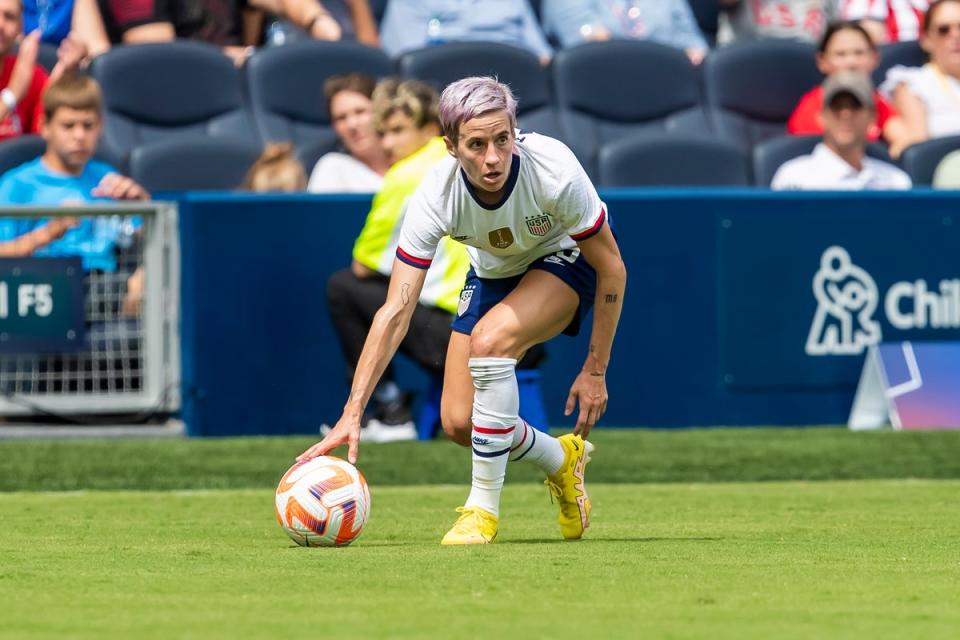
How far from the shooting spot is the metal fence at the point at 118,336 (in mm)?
9633

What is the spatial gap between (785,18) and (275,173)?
Answer: 4881 millimetres

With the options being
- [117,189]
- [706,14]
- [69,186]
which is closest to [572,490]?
[117,189]

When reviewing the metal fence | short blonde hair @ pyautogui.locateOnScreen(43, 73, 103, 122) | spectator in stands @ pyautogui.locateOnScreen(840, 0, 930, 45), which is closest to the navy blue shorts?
the metal fence

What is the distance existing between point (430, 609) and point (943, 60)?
29.2ft

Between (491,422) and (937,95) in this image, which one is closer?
(491,422)

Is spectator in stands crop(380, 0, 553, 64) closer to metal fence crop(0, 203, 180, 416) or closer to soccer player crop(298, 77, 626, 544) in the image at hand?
metal fence crop(0, 203, 180, 416)

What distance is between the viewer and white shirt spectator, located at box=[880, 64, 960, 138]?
39.9 feet

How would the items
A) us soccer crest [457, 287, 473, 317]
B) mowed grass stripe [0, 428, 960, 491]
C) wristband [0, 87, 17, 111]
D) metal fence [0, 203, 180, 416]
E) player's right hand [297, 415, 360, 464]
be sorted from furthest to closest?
wristband [0, 87, 17, 111] → metal fence [0, 203, 180, 416] → mowed grass stripe [0, 428, 960, 491] → us soccer crest [457, 287, 473, 317] → player's right hand [297, 415, 360, 464]

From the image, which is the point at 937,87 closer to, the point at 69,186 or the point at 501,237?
the point at 69,186

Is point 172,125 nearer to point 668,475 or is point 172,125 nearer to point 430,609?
point 668,475

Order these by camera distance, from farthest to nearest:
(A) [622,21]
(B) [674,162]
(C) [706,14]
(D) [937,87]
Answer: (C) [706,14], (A) [622,21], (D) [937,87], (B) [674,162]

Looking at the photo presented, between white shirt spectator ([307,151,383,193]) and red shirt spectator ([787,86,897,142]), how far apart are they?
10.2 ft

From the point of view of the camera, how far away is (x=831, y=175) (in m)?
11.0

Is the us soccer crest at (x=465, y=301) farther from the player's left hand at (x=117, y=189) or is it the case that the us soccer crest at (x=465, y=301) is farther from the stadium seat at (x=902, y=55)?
the stadium seat at (x=902, y=55)
